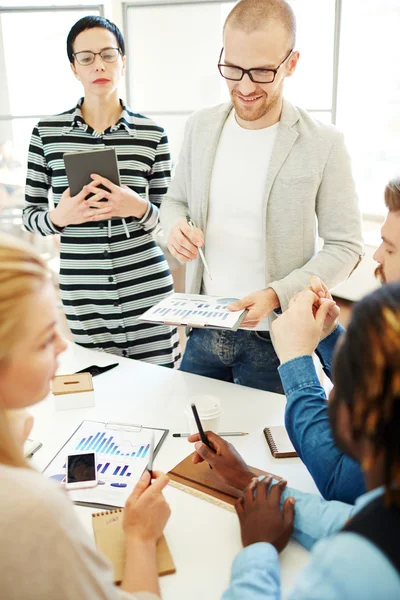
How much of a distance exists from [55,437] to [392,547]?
1.04m

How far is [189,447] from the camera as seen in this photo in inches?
55.3

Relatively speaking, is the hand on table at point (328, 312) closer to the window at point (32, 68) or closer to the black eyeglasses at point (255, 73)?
the black eyeglasses at point (255, 73)

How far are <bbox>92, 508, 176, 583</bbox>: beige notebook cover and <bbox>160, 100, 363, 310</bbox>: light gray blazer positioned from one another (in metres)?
0.82

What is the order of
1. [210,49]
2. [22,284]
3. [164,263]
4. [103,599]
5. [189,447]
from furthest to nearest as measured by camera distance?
[210,49] < [164,263] < [189,447] < [22,284] < [103,599]

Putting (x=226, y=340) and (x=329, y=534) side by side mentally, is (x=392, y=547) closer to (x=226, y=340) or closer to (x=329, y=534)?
(x=329, y=534)

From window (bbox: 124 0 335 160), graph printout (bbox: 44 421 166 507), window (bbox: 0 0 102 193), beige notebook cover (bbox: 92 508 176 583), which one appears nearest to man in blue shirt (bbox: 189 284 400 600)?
beige notebook cover (bbox: 92 508 176 583)

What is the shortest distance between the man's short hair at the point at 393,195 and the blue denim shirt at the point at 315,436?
514mm

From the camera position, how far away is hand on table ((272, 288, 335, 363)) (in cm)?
127

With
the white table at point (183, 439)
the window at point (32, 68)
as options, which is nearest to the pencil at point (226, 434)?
the white table at point (183, 439)

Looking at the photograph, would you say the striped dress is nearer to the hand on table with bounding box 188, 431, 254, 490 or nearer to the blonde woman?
the hand on table with bounding box 188, 431, 254, 490

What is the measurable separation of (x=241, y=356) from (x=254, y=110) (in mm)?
746

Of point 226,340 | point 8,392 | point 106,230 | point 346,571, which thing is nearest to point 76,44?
point 106,230

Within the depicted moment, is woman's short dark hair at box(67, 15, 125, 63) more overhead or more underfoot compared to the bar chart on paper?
more overhead

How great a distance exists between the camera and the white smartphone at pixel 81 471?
49.5 inches
